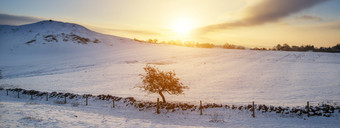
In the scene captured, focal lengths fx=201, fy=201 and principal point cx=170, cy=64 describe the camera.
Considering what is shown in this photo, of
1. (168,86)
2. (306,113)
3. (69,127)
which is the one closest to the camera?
(69,127)

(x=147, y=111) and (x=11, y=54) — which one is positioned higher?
(x=11, y=54)

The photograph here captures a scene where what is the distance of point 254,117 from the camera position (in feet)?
64.7

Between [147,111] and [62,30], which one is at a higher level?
[62,30]

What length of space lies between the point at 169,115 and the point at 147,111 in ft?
9.86

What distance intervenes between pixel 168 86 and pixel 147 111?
426 centimetres

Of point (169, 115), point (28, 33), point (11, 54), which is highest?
point (28, 33)

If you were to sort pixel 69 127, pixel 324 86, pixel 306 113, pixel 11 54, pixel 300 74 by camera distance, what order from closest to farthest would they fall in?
1. pixel 69 127
2. pixel 306 113
3. pixel 324 86
4. pixel 300 74
5. pixel 11 54

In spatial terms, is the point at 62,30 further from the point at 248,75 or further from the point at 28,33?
the point at 248,75

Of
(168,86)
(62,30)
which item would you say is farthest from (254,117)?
(62,30)

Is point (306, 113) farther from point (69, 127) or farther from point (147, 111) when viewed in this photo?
point (69, 127)

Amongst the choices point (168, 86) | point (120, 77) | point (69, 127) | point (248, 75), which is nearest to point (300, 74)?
point (248, 75)

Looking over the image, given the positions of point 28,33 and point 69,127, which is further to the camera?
point 28,33

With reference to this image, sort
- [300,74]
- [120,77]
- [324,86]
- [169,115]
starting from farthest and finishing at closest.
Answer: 1. [120,77]
2. [300,74]
3. [324,86]
4. [169,115]

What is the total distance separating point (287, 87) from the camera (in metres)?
34.1
